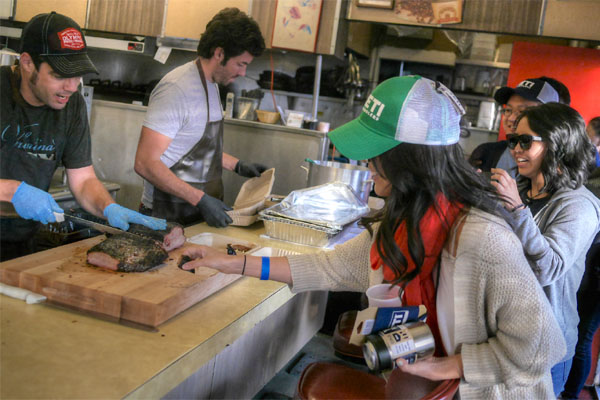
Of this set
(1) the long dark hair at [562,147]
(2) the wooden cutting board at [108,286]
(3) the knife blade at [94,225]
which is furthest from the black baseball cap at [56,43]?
(1) the long dark hair at [562,147]

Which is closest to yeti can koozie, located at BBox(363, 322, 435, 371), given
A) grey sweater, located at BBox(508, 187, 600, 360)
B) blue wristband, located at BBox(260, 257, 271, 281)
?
blue wristband, located at BBox(260, 257, 271, 281)

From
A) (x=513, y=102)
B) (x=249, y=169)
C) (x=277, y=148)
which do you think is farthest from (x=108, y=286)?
(x=277, y=148)

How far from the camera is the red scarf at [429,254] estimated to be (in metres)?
1.25

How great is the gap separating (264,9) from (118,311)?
3.34 meters

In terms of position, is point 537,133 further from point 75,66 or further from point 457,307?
point 75,66

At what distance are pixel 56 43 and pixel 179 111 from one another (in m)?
0.86

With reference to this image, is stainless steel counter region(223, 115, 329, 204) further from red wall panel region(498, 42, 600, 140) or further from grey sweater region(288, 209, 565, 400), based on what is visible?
grey sweater region(288, 209, 565, 400)

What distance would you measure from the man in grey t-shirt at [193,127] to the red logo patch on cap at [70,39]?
0.72 metres

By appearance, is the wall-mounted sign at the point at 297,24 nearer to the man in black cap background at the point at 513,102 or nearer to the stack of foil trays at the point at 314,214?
the man in black cap background at the point at 513,102

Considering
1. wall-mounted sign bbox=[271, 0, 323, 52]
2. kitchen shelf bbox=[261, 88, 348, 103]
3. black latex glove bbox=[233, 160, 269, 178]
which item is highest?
wall-mounted sign bbox=[271, 0, 323, 52]

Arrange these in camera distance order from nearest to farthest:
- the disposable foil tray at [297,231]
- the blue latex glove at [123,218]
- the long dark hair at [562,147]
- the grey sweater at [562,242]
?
the grey sweater at [562,242]
the long dark hair at [562,147]
the blue latex glove at [123,218]
the disposable foil tray at [297,231]

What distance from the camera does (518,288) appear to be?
1.14 m

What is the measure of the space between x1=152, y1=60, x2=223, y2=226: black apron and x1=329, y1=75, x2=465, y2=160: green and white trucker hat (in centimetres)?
160

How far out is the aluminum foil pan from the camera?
→ 93.7 inches
